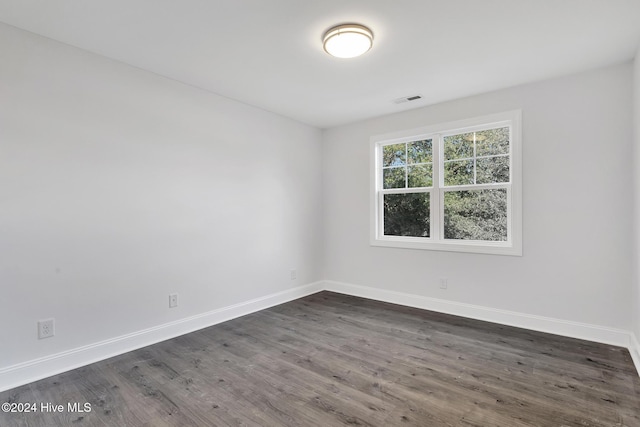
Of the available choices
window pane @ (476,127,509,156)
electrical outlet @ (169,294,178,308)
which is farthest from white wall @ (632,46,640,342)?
electrical outlet @ (169,294,178,308)

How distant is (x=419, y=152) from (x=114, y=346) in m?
3.88

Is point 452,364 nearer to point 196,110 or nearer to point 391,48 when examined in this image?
point 391,48

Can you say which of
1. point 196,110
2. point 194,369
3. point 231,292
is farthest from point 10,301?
point 196,110

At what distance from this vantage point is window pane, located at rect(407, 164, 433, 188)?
3.97 metres

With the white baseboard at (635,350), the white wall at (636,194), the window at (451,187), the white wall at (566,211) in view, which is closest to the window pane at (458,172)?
the window at (451,187)

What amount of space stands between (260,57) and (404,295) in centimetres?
321

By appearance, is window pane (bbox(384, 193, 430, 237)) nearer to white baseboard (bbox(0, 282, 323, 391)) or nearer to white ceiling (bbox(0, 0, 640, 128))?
white ceiling (bbox(0, 0, 640, 128))

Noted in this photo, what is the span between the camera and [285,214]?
14.2 feet

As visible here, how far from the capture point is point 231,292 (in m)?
3.61

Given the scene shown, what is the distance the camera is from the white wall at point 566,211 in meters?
2.79

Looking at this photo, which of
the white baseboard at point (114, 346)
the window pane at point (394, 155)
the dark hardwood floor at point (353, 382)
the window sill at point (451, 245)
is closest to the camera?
the dark hardwood floor at point (353, 382)

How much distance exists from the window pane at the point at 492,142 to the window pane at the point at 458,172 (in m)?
0.18

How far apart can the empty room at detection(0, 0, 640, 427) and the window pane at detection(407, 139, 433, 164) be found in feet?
0.18

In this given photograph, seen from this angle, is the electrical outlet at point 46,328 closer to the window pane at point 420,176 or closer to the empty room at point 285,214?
the empty room at point 285,214
